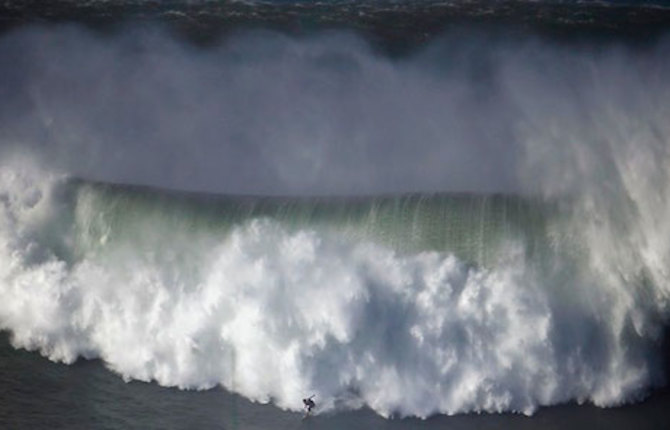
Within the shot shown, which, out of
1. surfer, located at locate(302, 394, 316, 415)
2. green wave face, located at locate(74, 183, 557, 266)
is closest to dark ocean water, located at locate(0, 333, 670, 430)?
surfer, located at locate(302, 394, 316, 415)

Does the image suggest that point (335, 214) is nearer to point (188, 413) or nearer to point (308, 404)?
point (308, 404)

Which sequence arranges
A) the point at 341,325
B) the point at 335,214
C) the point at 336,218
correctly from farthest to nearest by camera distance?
the point at 335,214 < the point at 336,218 < the point at 341,325

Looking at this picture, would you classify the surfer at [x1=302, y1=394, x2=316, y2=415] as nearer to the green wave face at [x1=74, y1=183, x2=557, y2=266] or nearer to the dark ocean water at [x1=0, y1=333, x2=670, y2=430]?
the dark ocean water at [x1=0, y1=333, x2=670, y2=430]

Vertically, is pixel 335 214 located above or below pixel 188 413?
above

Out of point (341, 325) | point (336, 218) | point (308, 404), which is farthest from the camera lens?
point (336, 218)

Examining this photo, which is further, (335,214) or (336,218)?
(335,214)

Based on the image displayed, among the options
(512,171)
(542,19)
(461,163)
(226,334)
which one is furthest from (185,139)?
(542,19)

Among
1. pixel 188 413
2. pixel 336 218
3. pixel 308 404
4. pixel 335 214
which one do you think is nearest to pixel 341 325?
pixel 308 404
